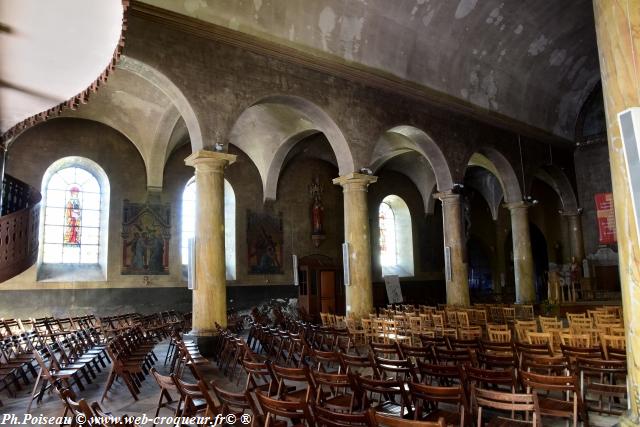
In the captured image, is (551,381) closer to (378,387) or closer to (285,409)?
(378,387)

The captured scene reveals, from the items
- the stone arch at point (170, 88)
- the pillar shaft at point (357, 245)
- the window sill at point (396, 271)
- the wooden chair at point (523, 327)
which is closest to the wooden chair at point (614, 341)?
the wooden chair at point (523, 327)

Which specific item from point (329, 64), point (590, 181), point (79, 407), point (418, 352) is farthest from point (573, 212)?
point (79, 407)

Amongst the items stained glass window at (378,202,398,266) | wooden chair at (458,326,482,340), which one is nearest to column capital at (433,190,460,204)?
stained glass window at (378,202,398,266)

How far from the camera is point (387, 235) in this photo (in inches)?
896

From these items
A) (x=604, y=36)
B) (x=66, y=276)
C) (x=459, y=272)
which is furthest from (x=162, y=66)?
(x=459, y=272)

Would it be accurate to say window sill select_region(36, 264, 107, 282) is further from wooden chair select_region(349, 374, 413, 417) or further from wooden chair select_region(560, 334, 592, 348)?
wooden chair select_region(560, 334, 592, 348)

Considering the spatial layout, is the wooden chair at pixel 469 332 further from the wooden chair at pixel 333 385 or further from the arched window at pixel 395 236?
the arched window at pixel 395 236

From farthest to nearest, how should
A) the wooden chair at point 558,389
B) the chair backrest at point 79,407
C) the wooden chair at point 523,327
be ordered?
1. the wooden chair at point 523,327
2. the wooden chair at point 558,389
3. the chair backrest at point 79,407

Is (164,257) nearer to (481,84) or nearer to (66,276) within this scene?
(66,276)

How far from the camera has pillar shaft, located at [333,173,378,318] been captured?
12.8m

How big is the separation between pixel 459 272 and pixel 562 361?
10.3 m

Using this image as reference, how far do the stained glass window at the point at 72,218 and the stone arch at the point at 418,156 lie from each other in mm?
8734

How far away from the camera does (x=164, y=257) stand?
15305mm

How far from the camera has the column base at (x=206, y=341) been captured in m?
9.84
